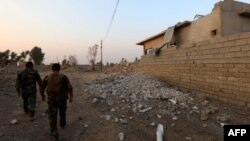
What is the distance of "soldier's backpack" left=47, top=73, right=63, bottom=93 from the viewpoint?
576 centimetres

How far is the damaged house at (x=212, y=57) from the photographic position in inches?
288

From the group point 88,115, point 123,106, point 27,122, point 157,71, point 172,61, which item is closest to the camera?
point 27,122

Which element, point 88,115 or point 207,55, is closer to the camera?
point 88,115

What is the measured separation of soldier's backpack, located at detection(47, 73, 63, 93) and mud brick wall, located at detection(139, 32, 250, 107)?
4.49 m

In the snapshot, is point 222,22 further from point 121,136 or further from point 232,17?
point 121,136

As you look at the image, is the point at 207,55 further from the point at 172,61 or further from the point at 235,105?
the point at 172,61

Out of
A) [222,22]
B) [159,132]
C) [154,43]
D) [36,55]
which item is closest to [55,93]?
[159,132]

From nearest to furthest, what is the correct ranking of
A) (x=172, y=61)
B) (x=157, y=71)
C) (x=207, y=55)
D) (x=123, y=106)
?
(x=123, y=106)
(x=207, y=55)
(x=172, y=61)
(x=157, y=71)

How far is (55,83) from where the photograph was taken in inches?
228

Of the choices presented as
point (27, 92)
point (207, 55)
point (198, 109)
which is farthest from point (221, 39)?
point (27, 92)

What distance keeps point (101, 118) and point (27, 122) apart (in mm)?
1804

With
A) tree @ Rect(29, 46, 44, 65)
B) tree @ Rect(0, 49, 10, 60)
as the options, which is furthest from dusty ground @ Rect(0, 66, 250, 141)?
tree @ Rect(29, 46, 44, 65)

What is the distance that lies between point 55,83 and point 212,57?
16.3ft

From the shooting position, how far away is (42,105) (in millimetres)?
8945
